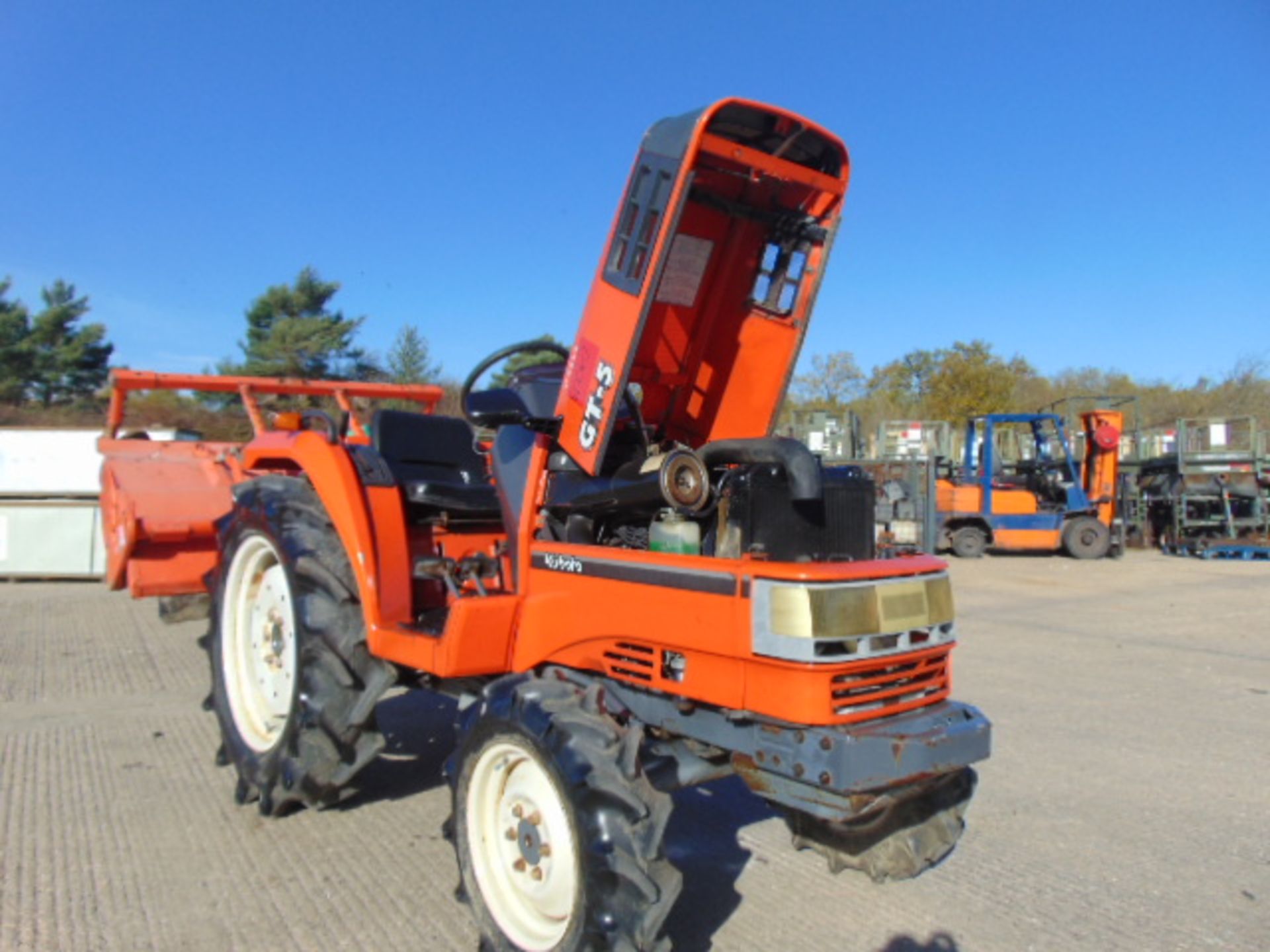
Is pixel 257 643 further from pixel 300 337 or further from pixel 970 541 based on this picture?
pixel 300 337

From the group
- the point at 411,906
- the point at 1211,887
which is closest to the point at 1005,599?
the point at 1211,887

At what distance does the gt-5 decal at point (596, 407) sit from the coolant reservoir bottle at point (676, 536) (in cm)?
35

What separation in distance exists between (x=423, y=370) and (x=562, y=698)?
85.9 feet

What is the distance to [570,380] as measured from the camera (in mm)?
3225

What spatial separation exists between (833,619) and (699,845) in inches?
71.8

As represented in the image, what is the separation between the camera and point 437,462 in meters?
4.88

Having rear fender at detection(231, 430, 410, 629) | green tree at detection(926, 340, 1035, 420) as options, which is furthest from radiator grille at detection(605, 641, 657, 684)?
green tree at detection(926, 340, 1035, 420)

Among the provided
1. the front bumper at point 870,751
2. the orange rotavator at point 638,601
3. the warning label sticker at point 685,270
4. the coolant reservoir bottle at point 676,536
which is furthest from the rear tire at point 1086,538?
the coolant reservoir bottle at point 676,536

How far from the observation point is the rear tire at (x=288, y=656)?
12.0ft

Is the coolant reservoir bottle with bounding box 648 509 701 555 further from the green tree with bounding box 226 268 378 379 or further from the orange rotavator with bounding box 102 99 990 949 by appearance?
the green tree with bounding box 226 268 378 379

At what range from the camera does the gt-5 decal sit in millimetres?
3014

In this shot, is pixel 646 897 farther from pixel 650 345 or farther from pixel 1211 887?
pixel 1211 887

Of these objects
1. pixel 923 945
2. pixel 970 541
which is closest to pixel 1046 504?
pixel 970 541

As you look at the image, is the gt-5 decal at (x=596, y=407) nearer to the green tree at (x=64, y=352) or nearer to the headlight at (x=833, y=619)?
the headlight at (x=833, y=619)
